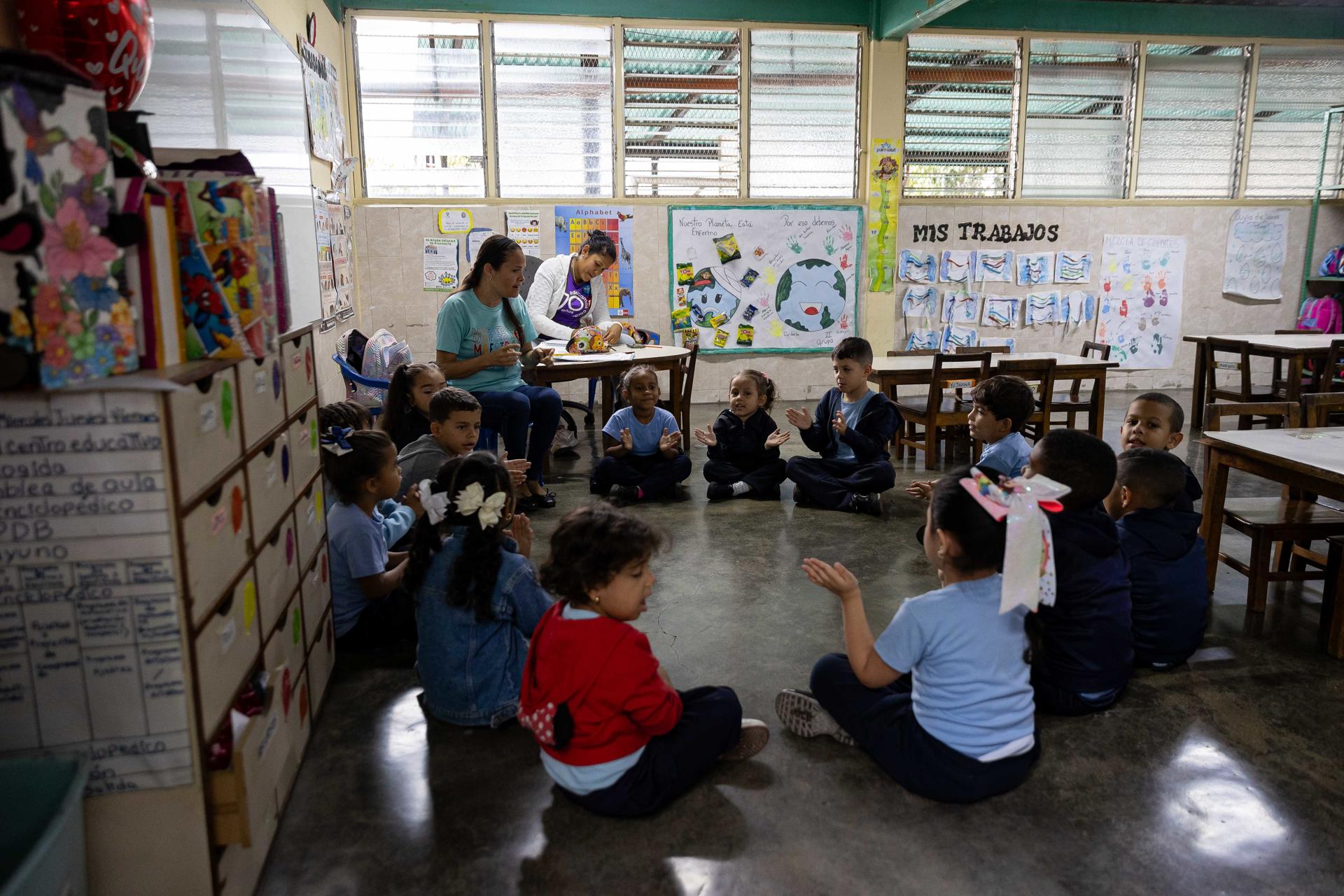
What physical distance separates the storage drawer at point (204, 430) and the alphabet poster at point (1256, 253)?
892 cm

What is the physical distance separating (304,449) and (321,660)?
59 centimetres

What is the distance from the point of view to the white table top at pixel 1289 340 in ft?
19.1

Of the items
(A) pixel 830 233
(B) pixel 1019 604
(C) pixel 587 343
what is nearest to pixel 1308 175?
(A) pixel 830 233

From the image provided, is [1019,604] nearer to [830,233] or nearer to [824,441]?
[824,441]

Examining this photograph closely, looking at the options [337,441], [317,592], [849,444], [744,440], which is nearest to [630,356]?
[744,440]

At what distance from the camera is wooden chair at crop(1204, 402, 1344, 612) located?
302 cm

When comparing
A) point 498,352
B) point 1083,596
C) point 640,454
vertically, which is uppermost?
point 498,352

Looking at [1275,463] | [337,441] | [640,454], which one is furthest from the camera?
[640,454]

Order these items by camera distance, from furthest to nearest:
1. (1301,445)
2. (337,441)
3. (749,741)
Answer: (1301,445), (337,441), (749,741)

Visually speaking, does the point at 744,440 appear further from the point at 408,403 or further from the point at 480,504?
the point at 480,504

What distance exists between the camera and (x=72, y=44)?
1816 mm

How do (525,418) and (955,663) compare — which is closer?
(955,663)

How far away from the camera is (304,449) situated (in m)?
2.32

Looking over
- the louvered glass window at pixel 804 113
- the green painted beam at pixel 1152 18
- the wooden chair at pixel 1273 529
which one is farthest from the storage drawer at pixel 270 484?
the green painted beam at pixel 1152 18
